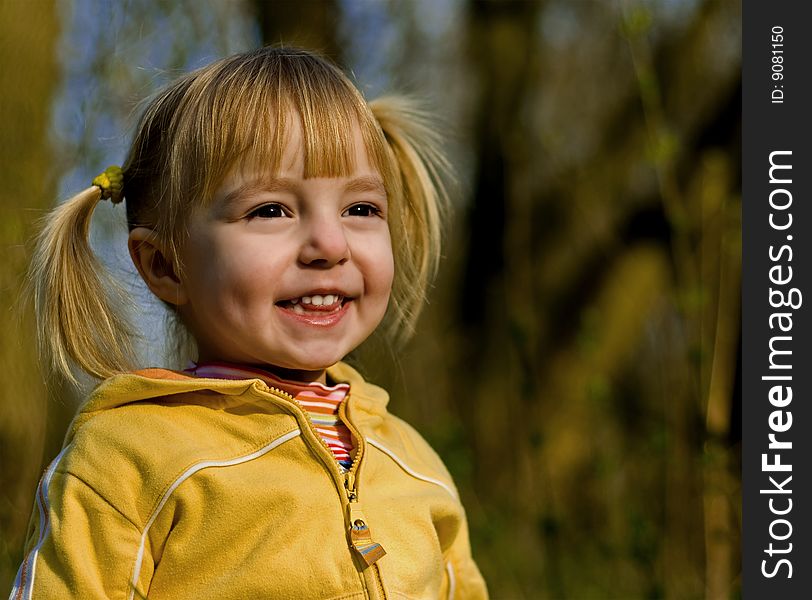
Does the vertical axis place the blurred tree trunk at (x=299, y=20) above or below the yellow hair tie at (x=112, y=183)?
above

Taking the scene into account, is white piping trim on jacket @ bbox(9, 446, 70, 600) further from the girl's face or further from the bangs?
the bangs

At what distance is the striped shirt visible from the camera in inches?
85.2

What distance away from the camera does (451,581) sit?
96.5 inches

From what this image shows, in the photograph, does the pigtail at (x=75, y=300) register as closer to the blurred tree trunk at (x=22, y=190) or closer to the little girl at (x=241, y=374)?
the little girl at (x=241, y=374)

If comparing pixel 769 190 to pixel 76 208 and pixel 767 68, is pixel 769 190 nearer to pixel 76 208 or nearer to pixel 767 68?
pixel 767 68

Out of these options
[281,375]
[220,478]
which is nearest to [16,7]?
[281,375]

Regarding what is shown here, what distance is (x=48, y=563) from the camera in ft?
6.13

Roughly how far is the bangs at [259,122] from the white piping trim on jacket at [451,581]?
952mm

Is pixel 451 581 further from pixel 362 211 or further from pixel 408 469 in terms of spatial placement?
pixel 362 211

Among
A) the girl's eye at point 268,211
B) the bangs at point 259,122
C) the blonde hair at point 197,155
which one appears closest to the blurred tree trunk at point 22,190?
A: the blonde hair at point 197,155

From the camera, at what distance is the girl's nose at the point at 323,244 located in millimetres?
2057

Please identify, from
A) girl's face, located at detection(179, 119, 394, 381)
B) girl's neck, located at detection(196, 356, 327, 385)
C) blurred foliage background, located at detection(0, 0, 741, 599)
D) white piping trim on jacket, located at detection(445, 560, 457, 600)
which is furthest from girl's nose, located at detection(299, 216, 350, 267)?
blurred foliage background, located at detection(0, 0, 741, 599)

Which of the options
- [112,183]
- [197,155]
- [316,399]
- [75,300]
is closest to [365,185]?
[197,155]

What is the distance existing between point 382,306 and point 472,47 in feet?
14.2
